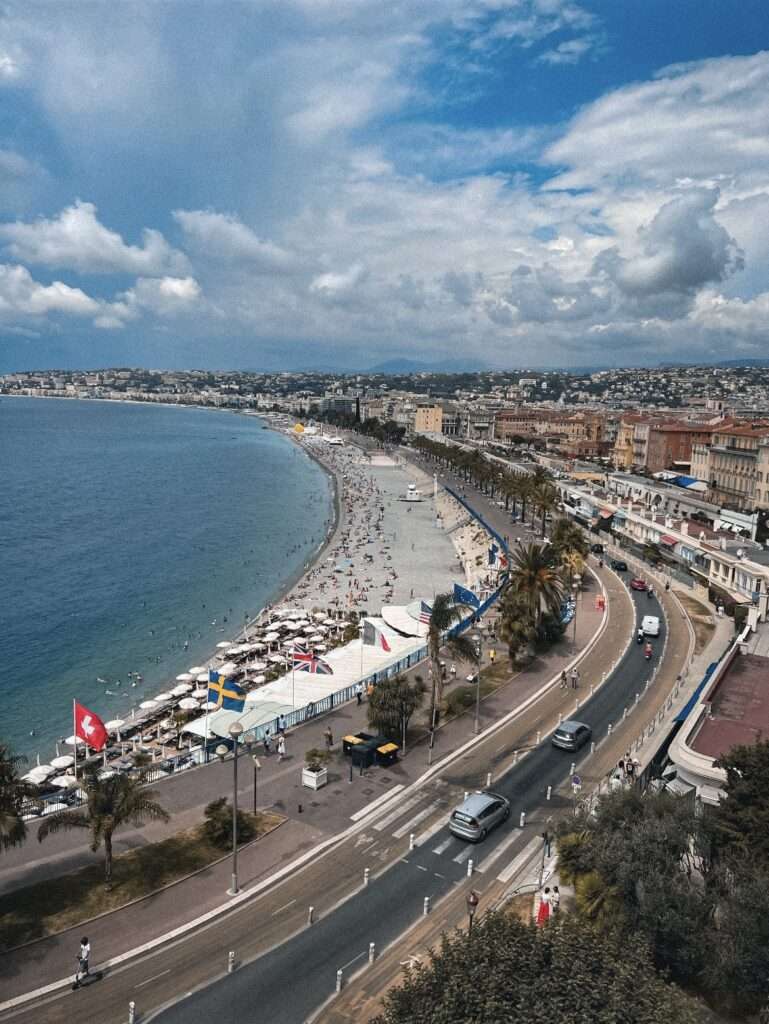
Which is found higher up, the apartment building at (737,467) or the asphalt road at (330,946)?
the apartment building at (737,467)

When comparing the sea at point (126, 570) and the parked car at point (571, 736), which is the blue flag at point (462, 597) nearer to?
the parked car at point (571, 736)

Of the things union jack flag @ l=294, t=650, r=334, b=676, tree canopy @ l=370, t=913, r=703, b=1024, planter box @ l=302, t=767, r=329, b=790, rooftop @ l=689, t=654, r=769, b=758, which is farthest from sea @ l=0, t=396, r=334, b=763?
tree canopy @ l=370, t=913, r=703, b=1024

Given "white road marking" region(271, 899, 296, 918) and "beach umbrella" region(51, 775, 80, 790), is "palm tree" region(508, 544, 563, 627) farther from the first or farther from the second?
"beach umbrella" region(51, 775, 80, 790)

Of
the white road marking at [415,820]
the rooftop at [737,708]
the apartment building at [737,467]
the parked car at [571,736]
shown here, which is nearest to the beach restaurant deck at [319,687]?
the white road marking at [415,820]

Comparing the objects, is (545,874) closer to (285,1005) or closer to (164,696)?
(285,1005)

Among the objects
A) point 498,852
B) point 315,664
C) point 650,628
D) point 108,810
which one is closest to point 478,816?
point 498,852

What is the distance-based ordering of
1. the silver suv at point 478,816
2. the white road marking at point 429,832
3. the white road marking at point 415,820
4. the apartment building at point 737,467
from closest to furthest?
the silver suv at point 478,816 < the white road marking at point 429,832 < the white road marking at point 415,820 < the apartment building at point 737,467

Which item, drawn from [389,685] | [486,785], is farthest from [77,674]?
[486,785]
